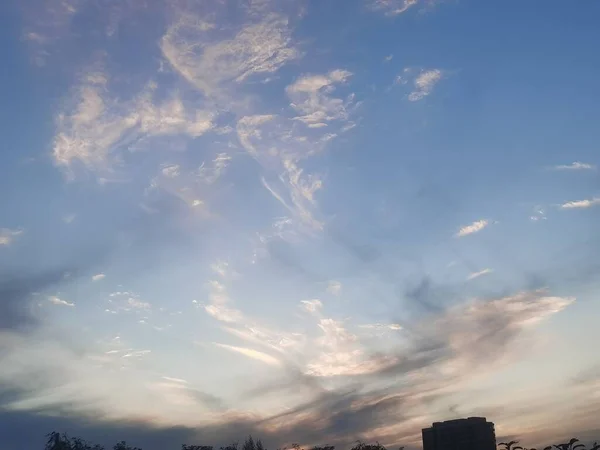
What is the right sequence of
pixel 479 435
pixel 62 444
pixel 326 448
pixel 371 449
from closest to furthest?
1. pixel 479 435
2. pixel 62 444
3. pixel 371 449
4. pixel 326 448

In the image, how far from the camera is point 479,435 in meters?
82.6

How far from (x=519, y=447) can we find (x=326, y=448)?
57614mm

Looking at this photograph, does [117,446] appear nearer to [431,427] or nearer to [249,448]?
[249,448]

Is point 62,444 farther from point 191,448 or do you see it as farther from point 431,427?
point 431,427

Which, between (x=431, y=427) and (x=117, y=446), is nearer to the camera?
(x=431, y=427)

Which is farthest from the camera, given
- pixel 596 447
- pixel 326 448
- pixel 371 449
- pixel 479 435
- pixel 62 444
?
pixel 326 448

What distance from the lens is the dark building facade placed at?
82.0 m

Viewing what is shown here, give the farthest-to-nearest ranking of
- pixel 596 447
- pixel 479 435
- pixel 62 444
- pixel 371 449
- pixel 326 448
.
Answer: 1. pixel 326 448
2. pixel 371 449
3. pixel 62 444
4. pixel 479 435
5. pixel 596 447

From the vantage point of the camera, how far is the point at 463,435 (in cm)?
8269

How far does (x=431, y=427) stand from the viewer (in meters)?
85.6

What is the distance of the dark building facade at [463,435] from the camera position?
3228 inches

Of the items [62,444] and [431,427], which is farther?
[62,444]

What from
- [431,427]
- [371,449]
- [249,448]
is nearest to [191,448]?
[249,448]

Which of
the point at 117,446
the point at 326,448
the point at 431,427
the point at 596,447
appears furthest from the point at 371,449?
the point at 596,447
